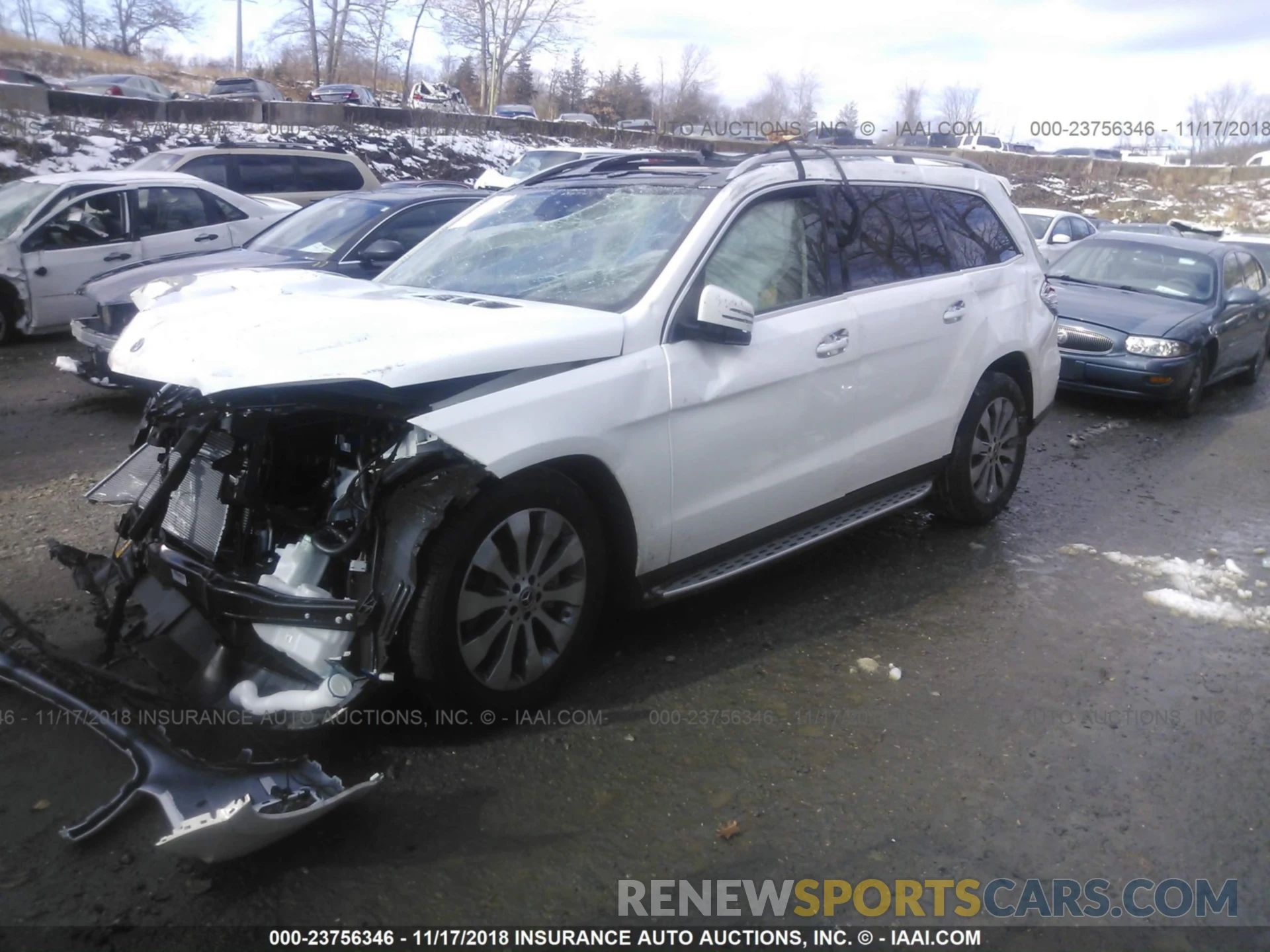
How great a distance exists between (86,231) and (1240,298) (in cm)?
1135

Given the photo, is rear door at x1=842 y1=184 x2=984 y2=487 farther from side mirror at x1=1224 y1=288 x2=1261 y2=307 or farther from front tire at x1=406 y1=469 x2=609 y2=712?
side mirror at x1=1224 y1=288 x2=1261 y2=307

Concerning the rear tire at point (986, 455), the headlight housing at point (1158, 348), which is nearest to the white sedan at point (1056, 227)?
the headlight housing at point (1158, 348)

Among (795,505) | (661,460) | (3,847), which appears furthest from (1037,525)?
(3,847)

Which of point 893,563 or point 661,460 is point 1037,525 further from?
point 661,460

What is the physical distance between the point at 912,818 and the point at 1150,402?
8.07 metres

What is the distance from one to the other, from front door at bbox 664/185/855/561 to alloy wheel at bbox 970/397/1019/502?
1.32 meters

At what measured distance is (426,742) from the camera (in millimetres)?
3424

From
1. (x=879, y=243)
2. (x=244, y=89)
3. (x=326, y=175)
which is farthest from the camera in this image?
(x=244, y=89)

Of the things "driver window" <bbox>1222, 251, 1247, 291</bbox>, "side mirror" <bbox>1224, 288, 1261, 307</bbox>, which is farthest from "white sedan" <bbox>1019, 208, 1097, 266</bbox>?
"side mirror" <bbox>1224, 288, 1261, 307</bbox>

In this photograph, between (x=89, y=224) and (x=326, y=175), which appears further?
(x=326, y=175)

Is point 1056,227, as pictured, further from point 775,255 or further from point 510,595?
point 510,595

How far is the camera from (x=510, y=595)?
3404mm

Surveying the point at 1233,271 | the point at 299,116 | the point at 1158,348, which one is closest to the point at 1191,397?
the point at 1158,348

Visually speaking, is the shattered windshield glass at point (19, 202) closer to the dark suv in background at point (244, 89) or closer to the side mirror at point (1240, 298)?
the side mirror at point (1240, 298)
